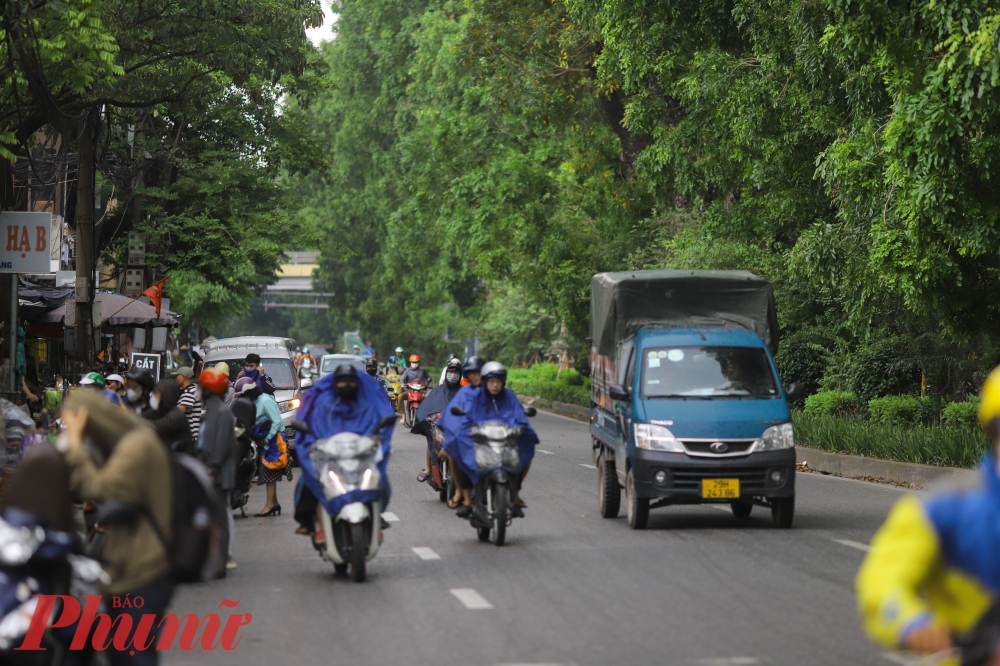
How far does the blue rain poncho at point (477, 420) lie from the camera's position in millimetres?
11586

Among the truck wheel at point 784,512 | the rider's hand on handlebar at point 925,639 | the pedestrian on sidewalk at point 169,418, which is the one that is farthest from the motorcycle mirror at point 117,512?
the truck wheel at point 784,512

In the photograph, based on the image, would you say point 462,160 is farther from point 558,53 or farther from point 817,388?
point 817,388

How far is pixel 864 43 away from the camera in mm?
13875

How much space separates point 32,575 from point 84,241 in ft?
62.1

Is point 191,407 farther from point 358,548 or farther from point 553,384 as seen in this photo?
point 553,384

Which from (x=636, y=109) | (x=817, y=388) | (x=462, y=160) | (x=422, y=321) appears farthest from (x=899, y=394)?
(x=422, y=321)

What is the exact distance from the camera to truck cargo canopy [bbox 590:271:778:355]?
1429cm

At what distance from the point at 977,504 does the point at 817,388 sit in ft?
80.4

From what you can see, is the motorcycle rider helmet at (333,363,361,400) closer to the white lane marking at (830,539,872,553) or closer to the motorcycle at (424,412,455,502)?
the white lane marking at (830,539,872,553)

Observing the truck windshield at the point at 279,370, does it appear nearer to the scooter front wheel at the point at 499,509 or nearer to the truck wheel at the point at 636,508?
the truck wheel at the point at 636,508

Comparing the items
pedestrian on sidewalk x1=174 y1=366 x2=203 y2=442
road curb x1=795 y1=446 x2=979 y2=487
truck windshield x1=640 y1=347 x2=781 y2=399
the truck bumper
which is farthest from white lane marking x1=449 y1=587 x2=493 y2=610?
road curb x1=795 y1=446 x2=979 y2=487

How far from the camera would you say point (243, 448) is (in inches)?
516

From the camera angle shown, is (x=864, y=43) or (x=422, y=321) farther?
(x=422, y=321)

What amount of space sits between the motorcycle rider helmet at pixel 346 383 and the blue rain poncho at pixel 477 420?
1922mm
